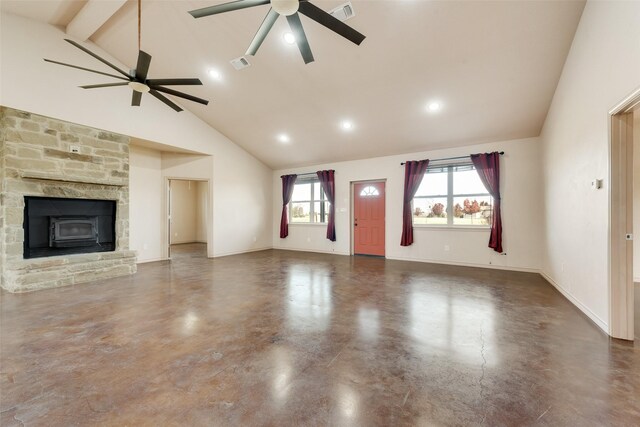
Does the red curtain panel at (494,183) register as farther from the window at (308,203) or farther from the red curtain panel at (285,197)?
the red curtain panel at (285,197)

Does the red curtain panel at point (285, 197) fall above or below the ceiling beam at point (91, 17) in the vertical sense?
below

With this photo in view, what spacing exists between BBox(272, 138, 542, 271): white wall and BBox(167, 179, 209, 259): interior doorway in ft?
16.8

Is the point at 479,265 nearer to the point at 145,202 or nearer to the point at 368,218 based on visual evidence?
the point at 368,218

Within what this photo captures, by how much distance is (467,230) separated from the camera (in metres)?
5.64

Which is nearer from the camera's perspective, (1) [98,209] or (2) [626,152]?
(2) [626,152]

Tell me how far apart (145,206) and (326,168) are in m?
4.79

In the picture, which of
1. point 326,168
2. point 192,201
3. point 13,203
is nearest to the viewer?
point 13,203

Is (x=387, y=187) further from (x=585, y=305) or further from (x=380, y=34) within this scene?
(x=585, y=305)

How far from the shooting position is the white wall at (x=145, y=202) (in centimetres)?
584

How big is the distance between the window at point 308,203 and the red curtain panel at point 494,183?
13.2 feet

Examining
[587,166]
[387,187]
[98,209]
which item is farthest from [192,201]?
[587,166]

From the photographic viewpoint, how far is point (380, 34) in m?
3.53

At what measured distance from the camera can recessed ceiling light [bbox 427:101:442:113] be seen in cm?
458

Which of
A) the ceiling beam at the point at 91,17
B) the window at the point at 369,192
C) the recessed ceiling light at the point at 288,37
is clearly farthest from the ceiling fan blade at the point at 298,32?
the window at the point at 369,192
